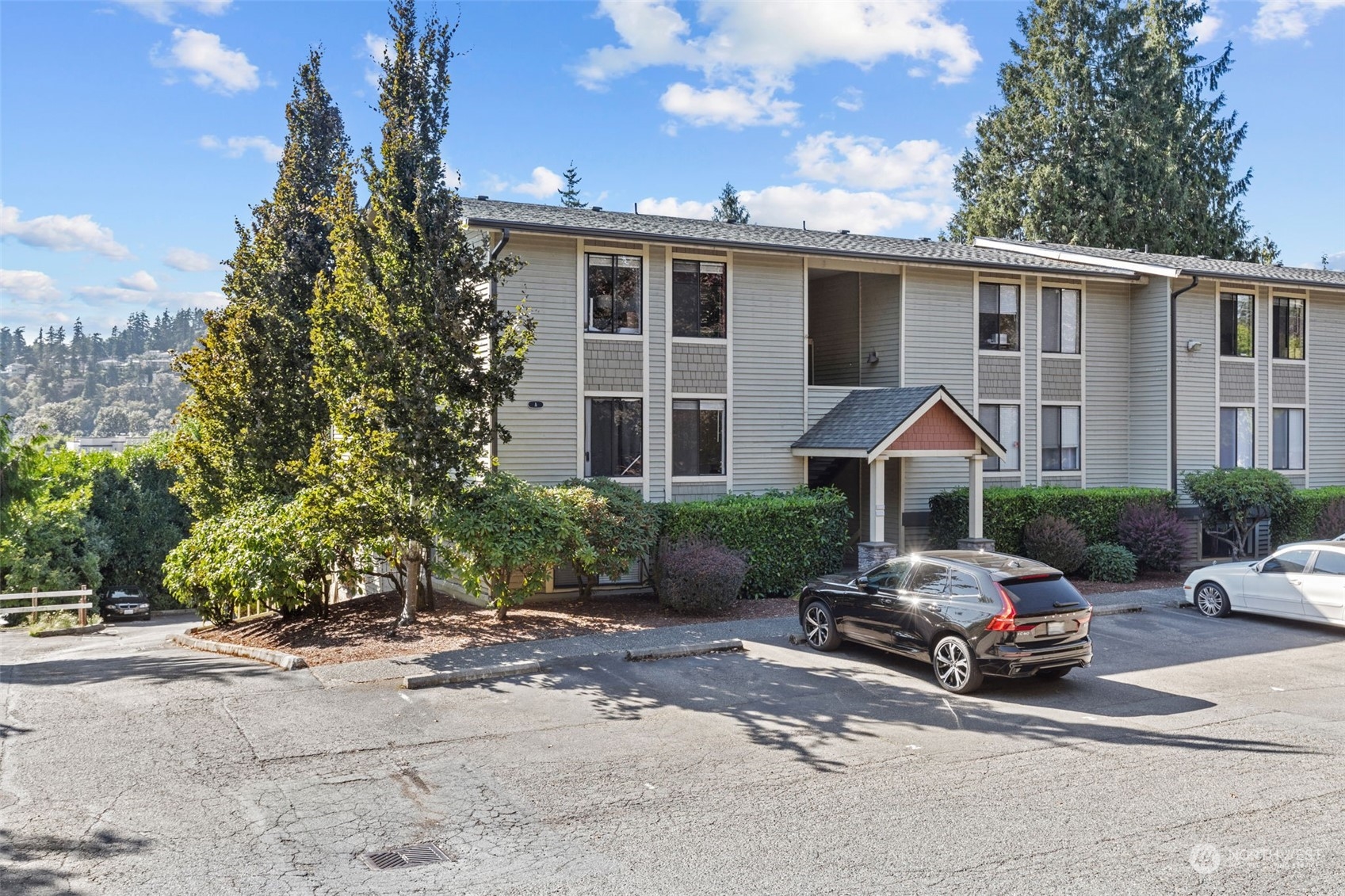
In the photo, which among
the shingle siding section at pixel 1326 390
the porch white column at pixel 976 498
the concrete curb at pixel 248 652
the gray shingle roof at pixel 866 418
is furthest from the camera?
the shingle siding section at pixel 1326 390

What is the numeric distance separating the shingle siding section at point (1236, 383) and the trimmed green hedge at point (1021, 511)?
4557mm

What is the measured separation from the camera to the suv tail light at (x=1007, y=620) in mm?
10883

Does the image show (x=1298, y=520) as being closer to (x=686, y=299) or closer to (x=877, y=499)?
(x=877, y=499)

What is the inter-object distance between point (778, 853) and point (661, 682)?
5.16 m

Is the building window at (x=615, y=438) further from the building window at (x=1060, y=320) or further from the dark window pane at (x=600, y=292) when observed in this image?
the building window at (x=1060, y=320)

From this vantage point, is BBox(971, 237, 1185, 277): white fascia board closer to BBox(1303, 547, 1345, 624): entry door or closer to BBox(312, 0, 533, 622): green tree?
BBox(1303, 547, 1345, 624): entry door

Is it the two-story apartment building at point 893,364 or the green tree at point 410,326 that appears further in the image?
the two-story apartment building at point 893,364

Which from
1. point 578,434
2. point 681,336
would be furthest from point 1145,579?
point 578,434

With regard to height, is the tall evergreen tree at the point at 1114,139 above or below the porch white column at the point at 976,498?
above

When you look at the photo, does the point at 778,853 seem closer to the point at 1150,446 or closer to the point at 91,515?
the point at 1150,446

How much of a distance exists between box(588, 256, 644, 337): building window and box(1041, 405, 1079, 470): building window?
10852 mm

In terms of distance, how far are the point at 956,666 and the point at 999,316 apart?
1362 centimetres

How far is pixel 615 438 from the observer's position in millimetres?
18969

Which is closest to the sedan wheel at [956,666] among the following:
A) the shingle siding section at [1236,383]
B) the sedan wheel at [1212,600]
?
the sedan wheel at [1212,600]
